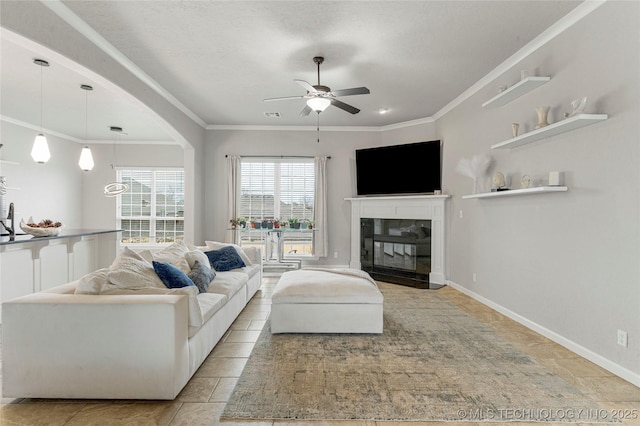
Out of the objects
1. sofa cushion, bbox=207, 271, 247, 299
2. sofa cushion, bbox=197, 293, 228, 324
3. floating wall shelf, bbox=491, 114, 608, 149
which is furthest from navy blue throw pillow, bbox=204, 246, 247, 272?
floating wall shelf, bbox=491, 114, 608, 149

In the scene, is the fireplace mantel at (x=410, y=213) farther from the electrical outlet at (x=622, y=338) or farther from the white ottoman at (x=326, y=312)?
the electrical outlet at (x=622, y=338)

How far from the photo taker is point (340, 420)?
78.9 inches

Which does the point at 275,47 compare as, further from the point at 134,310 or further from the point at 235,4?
the point at 134,310

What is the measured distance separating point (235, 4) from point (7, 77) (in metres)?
3.64

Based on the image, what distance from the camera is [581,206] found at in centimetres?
292

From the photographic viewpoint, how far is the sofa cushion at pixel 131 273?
2473 millimetres

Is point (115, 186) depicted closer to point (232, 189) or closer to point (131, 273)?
point (232, 189)

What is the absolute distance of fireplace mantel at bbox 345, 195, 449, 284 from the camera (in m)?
5.79

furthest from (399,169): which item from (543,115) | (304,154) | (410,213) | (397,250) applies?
(543,115)

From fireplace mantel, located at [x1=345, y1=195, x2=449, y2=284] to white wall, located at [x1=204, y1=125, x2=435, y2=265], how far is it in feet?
0.78

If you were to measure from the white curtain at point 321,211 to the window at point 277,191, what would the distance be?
7.6 inches

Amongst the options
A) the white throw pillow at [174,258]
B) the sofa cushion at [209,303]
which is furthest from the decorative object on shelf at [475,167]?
the white throw pillow at [174,258]

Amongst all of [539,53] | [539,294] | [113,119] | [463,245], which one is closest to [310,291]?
[539,294]

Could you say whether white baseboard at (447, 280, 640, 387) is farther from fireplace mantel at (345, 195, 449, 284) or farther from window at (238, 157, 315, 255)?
window at (238, 157, 315, 255)
